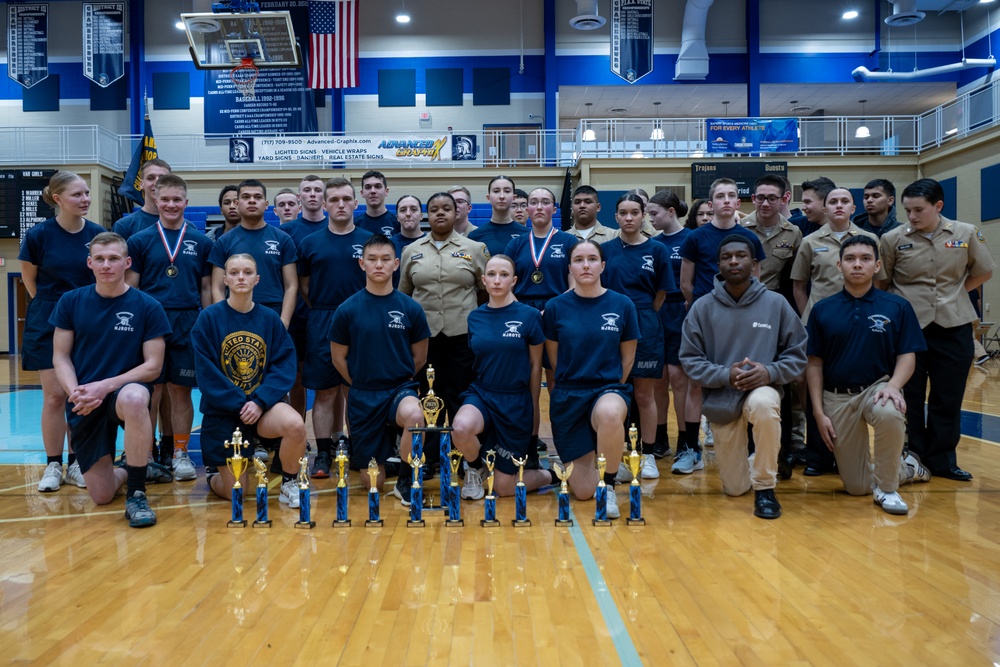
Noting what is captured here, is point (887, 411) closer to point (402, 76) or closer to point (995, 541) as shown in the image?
point (995, 541)

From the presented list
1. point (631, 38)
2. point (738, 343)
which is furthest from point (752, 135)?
point (738, 343)

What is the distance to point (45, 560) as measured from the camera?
3.53 meters

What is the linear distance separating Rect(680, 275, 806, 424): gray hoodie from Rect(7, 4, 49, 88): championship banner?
22.0 m

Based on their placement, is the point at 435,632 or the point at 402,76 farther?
the point at 402,76

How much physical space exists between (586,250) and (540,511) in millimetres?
1583

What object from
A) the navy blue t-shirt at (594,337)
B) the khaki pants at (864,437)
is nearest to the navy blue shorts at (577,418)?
the navy blue t-shirt at (594,337)

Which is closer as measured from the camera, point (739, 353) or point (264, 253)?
point (739, 353)

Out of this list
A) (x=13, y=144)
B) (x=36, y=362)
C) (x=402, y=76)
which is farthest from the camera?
(x=402, y=76)

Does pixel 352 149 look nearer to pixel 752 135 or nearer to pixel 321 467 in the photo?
pixel 752 135

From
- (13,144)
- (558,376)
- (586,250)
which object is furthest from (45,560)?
(13,144)

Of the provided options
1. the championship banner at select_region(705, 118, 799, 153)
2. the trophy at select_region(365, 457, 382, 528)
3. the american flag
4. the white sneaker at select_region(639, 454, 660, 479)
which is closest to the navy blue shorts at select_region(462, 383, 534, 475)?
the trophy at select_region(365, 457, 382, 528)

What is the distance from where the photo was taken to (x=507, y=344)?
15.3 feet

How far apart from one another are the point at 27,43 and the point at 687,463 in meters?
22.6

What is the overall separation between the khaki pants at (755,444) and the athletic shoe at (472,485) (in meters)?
1.50
